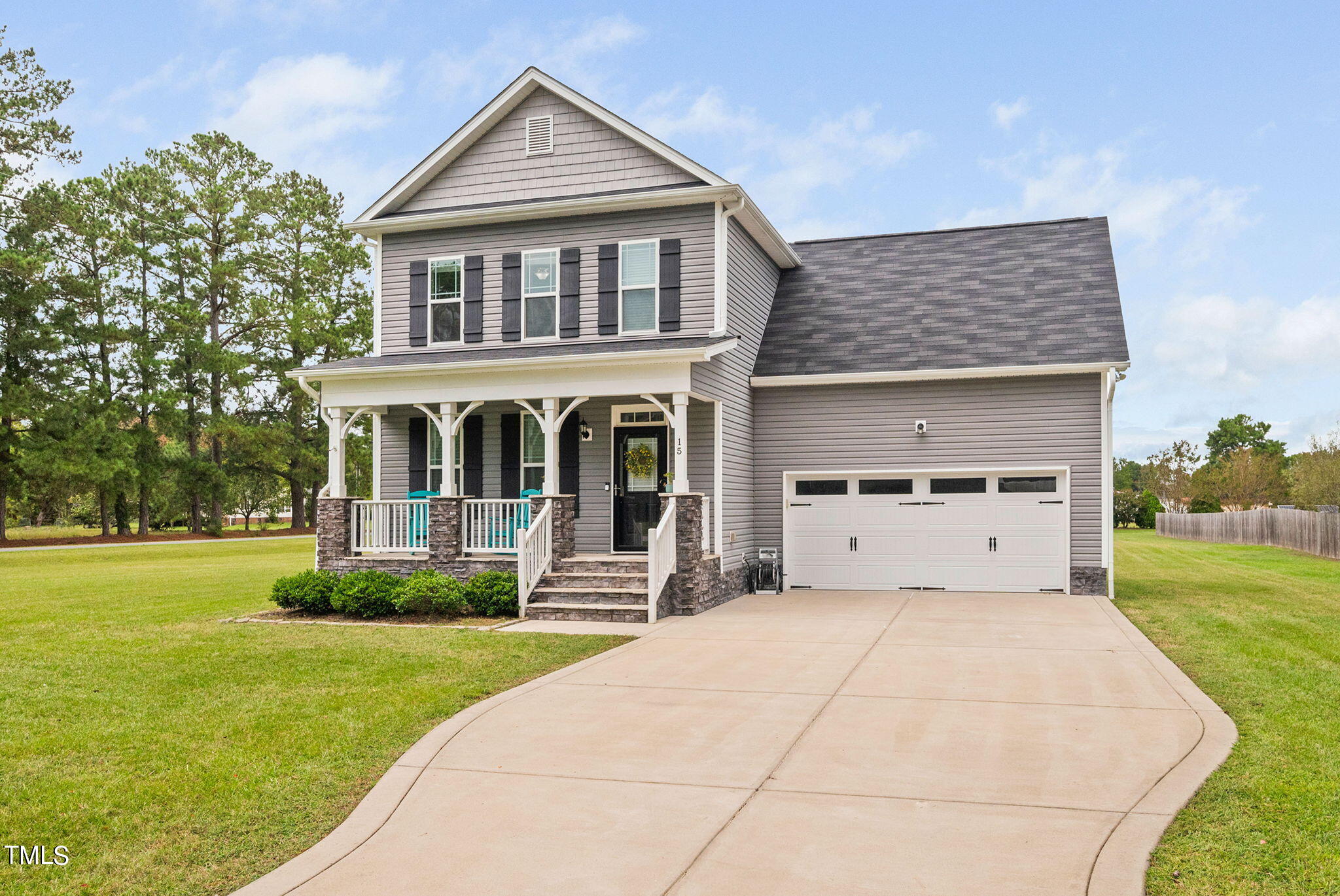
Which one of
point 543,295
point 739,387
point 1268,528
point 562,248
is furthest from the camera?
point 1268,528

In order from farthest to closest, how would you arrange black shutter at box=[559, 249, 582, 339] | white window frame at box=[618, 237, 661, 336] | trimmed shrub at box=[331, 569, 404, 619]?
black shutter at box=[559, 249, 582, 339]
white window frame at box=[618, 237, 661, 336]
trimmed shrub at box=[331, 569, 404, 619]

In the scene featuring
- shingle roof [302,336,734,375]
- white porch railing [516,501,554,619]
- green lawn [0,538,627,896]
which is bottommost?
green lawn [0,538,627,896]

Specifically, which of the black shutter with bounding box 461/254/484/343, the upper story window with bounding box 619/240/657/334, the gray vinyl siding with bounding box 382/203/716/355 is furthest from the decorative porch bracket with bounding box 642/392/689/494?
the black shutter with bounding box 461/254/484/343

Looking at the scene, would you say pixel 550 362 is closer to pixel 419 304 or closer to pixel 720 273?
pixel 720 273

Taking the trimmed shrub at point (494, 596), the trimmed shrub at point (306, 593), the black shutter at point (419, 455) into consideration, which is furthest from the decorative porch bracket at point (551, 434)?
the trimmed shrub at point (306, 593)

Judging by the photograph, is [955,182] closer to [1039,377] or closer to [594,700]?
[1039,377]

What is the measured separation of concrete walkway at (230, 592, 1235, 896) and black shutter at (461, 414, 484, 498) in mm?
7099

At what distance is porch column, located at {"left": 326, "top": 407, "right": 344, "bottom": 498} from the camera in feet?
49.8

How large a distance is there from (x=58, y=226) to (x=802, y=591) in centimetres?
2932

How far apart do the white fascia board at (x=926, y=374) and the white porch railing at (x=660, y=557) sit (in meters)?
4.20

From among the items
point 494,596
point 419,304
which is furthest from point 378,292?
point 494,596

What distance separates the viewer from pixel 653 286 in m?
15.6

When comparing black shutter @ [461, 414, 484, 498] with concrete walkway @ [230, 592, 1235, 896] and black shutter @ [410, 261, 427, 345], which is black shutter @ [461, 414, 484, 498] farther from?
concrete walkway @ [230, 592, 1235, 896]

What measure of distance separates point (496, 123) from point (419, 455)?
562 cm
